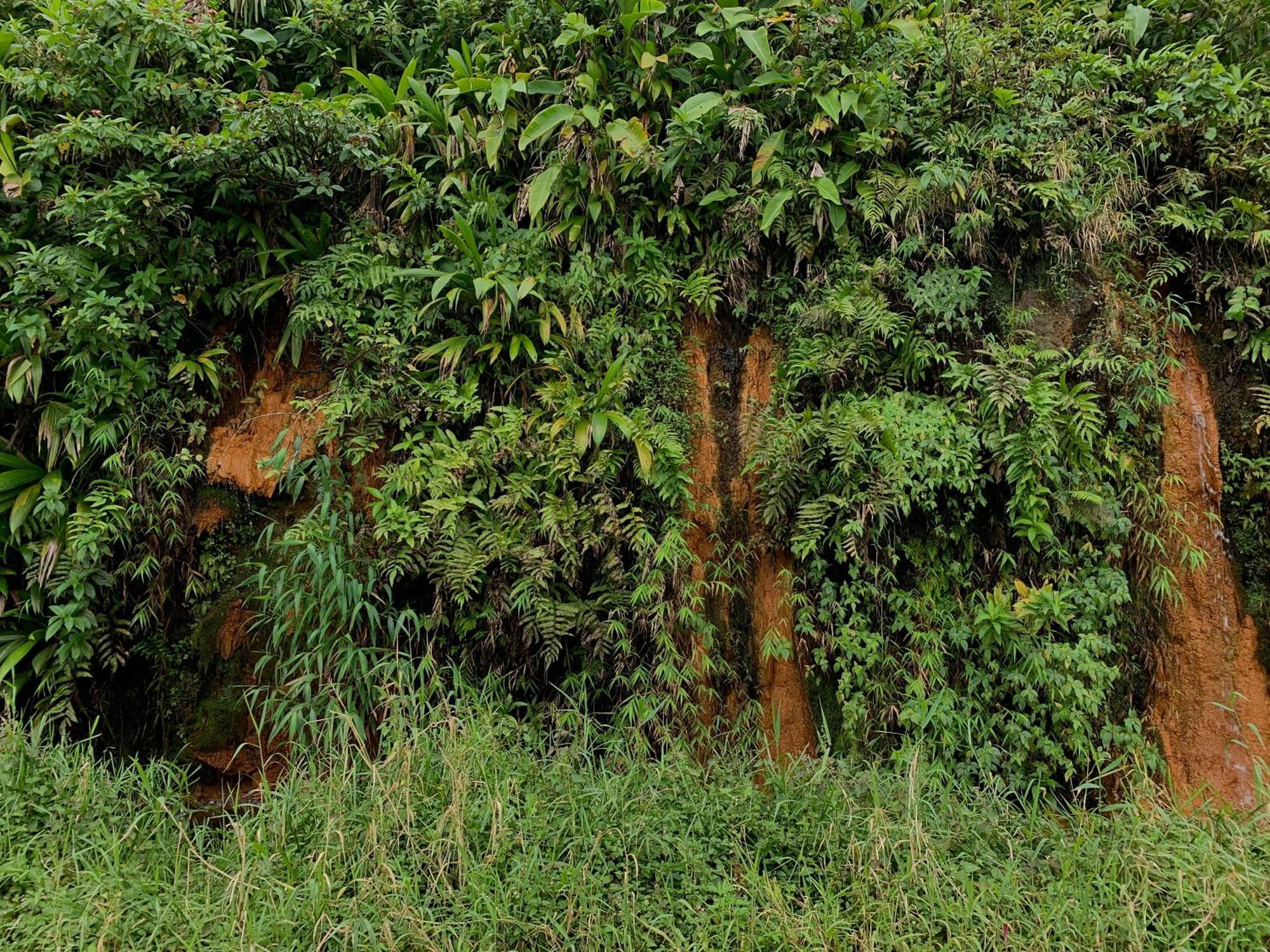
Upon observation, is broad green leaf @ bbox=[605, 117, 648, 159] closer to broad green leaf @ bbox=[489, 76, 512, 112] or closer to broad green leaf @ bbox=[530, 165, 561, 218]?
broad green leaf @ bbox=[530, 165, 561, 218]

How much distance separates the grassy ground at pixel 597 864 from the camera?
257 cm

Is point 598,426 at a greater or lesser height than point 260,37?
lesser

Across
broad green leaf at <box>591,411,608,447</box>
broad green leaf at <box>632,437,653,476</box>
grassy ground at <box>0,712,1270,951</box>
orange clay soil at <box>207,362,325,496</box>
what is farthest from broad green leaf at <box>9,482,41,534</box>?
broad green leaf at <box>632,437,653,476</box>

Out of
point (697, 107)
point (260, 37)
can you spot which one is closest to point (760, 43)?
point (697, 107)

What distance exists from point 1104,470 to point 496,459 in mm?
3155

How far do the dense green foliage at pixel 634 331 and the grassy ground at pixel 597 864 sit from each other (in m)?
0.53

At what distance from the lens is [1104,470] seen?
3.79 m

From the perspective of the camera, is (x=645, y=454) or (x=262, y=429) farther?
(x=262, y=429)

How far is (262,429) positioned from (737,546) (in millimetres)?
3001

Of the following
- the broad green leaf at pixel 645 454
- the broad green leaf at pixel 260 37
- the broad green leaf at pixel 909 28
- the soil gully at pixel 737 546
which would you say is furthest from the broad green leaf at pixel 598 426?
the broad green leaf at pixel 260 37

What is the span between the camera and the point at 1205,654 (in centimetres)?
376

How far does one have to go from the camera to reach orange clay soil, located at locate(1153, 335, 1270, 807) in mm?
3648

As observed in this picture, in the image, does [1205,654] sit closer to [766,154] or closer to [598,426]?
[598,426]

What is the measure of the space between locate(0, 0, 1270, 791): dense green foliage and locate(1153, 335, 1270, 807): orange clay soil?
167 mm
